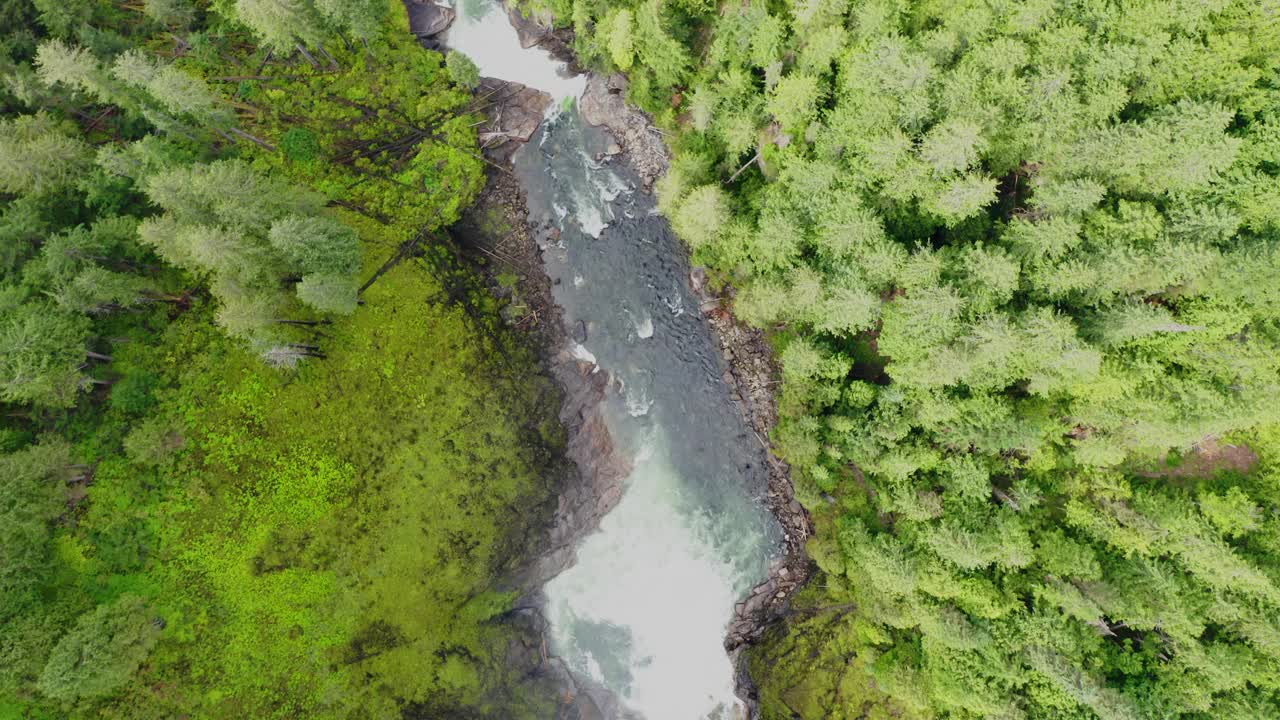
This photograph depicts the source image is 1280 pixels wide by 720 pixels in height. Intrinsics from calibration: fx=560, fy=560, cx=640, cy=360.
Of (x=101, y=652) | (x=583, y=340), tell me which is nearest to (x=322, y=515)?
(x=101, y=652)

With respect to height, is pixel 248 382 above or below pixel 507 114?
below

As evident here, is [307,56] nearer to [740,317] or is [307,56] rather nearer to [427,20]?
[427,20]

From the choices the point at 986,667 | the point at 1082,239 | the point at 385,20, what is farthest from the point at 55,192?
the point at 986,667

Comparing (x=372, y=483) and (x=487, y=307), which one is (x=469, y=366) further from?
(x=372, y=483)

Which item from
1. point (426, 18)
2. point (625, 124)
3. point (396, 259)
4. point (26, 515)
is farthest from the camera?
point (426, 18)

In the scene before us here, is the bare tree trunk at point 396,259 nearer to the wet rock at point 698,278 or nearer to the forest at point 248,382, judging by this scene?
the forest at point 248,382

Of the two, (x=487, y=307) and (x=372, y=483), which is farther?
(x=487, y=307)

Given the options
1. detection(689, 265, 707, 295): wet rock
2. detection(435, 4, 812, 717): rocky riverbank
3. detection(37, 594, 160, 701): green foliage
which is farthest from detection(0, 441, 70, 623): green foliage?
detection(689, 265, 707, 295): wet rock

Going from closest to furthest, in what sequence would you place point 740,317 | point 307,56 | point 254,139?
point 740,317 → point 254,139 → point 307,56
